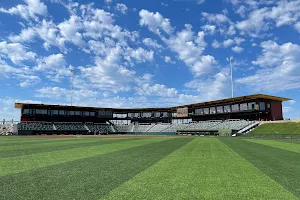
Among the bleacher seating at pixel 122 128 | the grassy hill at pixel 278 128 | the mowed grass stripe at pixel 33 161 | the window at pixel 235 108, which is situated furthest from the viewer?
the bleacher seating at pixel 122 128

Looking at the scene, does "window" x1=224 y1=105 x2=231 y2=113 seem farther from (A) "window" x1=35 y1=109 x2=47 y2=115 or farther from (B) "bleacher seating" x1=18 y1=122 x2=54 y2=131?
(A) "window" x1=35 y1=109 x2=47 y2=115

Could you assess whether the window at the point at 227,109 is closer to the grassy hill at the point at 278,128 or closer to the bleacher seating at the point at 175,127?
the bleacher seating at the point at 175,127

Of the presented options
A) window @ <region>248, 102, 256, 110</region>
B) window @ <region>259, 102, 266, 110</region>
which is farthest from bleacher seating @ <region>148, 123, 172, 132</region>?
window @ <region>259, 102, 266, 110</region>

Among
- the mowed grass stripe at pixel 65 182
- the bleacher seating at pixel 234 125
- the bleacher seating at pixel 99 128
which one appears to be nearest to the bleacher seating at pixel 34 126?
the bleacher seating at pixel 99 128

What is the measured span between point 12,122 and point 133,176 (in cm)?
8421

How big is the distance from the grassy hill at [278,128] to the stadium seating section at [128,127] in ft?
18.5

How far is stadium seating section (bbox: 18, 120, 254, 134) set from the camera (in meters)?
68.6

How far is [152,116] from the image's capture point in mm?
102375

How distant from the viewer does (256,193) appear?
6.16 metres

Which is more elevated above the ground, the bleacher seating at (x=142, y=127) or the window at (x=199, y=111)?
the window at (x=199, y=111)

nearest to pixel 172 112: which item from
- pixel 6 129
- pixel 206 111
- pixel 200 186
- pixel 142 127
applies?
pixel 142 127

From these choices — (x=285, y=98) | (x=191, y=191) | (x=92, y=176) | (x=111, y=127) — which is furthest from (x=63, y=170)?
(x=111, y=127)

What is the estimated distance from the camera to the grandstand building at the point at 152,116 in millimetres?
69188

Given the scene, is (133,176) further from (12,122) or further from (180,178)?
(12,122)
